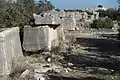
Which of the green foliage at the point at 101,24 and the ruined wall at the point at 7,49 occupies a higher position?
the ruined wall at the point at 7,49

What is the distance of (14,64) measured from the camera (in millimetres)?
11781

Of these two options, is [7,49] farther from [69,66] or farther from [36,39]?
[36,39]

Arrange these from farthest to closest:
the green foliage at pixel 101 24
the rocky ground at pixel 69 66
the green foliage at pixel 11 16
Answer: the green foliage at pixel 101 24, the green foliage at pixel 11 16, the rocky ground at pixel 69 66

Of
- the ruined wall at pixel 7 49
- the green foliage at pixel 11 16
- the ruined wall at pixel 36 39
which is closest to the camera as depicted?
the ruined wall at pixel 7 49

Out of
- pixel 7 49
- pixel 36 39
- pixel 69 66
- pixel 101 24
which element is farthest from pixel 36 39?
pixel 101 24

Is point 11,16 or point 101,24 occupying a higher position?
point 11,16

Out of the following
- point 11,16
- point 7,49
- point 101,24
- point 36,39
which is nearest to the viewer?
point 7,49

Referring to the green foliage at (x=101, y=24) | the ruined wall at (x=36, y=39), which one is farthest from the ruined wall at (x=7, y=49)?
the green foliage at (x=101, y=24)

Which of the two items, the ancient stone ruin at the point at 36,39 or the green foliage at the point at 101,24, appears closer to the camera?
the ancient stone ruin at the point at 36,39

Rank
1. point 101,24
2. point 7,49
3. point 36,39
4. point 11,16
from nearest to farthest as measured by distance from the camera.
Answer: point 7,49 → point 36,39 → point 11,16 → point 101,24

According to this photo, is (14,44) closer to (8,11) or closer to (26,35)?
(26,35)

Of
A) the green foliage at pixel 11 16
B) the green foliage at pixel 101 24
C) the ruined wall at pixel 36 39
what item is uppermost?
the green foliage at pixel 11 16

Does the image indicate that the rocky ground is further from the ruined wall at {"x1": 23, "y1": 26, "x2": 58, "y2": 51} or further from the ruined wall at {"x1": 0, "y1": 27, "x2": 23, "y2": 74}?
the ruined wall at {"x1": 0, "y1": 27, "x2": 23, "y2": 74}

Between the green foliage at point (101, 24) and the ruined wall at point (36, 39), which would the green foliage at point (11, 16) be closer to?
the ruined wall at point (36, 39)
